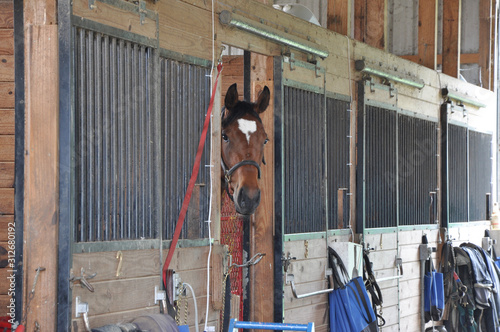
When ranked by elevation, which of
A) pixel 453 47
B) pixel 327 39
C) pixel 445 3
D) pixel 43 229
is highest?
pixel 445 3

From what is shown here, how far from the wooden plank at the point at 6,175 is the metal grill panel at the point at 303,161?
1.78 m

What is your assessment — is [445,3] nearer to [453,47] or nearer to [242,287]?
[453,47]

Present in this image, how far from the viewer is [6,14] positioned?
324cm

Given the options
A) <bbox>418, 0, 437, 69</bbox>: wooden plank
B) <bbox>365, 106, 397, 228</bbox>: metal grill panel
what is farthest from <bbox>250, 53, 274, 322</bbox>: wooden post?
<bbox>418, 0, 437, 69</bbox>: wooden plank

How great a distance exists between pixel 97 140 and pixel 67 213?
37cm

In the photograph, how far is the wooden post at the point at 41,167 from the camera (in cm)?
265

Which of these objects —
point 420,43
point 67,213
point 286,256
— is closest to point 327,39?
point 286,256

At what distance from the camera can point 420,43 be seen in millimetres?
7070

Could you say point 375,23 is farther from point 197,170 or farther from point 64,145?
point 64,145

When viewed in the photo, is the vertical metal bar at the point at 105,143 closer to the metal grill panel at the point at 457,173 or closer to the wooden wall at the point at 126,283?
the wooden wall at the point at 126,283

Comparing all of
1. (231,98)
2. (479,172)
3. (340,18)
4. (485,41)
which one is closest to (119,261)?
(231,98)

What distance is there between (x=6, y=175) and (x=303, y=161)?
6.79ft

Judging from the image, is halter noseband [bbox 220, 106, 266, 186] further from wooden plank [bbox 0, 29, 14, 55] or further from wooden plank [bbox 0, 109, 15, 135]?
wooden plank [bbox 0, 29, 14, 55]

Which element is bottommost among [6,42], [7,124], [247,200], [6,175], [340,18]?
[247,200]
